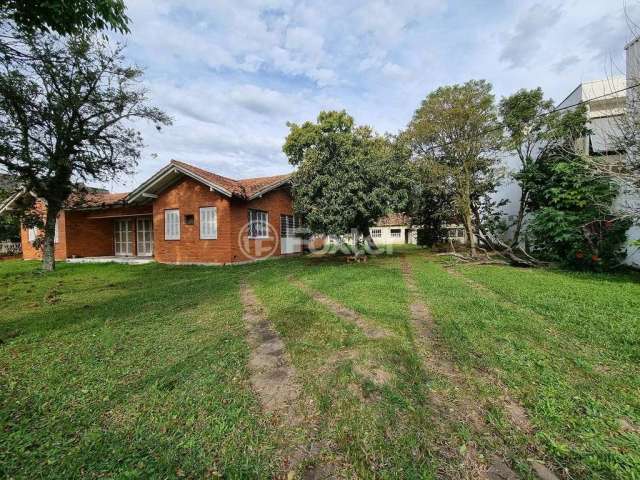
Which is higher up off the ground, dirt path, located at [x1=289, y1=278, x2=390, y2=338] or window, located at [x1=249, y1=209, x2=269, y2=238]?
window, located at [x1=249, y1=209, x2=269, y2=238]

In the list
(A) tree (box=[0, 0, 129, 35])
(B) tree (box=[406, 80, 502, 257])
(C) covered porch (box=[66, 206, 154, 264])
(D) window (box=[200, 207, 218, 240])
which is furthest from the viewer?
(C) covered porch (box=[66, 206, 154, 264])

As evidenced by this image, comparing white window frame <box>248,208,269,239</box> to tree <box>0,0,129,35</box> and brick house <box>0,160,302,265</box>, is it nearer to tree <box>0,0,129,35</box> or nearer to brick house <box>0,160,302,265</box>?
brick house <box>0,160,302,265</box>

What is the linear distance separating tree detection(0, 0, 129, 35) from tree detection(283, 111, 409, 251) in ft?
23.7

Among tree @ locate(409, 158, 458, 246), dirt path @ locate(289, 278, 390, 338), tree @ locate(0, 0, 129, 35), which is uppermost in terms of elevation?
tree @ locate(0, 0, 129, 35)

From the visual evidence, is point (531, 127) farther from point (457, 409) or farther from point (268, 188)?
A: point (457, 409)

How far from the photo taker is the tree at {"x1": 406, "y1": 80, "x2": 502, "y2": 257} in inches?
491

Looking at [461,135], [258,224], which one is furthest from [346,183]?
[461,135]

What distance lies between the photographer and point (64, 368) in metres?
3.38

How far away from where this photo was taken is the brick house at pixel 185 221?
12.9 meters

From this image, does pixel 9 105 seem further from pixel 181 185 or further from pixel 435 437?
pixel 435 437

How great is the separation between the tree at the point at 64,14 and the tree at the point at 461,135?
39.4 ft

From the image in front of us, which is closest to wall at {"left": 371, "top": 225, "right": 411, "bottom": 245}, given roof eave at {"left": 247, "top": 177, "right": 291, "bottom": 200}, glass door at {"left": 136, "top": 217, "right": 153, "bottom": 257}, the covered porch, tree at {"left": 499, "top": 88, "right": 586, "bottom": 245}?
roof eave at {"left": 247, "top": 177, "right": 291, "bottom": 200}

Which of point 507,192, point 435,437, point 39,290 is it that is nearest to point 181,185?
point 39,290

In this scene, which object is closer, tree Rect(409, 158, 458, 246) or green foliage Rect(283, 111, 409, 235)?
green foliage Rect(283, 111, 409, 235)
